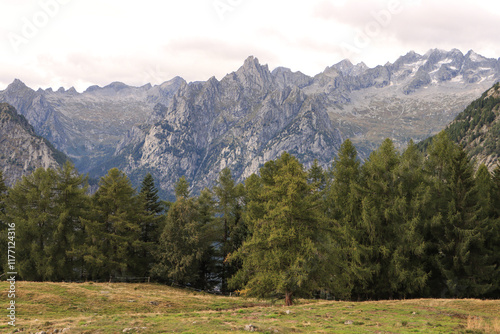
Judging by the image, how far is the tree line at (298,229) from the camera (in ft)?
99.1

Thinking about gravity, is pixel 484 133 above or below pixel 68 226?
above

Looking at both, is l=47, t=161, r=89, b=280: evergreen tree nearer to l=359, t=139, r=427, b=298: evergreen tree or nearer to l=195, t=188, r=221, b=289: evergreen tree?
l=195, t=188, r=221, b=289: evergreen tree

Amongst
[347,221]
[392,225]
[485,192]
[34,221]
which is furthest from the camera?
[34,221]

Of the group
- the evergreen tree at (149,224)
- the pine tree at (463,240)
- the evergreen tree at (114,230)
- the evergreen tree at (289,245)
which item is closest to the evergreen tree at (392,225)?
the pine tree at (463,240)

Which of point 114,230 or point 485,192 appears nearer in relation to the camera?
point 485,192

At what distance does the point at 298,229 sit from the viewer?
29.6 meters

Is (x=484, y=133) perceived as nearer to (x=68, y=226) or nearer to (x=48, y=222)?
(x=68, y=226)

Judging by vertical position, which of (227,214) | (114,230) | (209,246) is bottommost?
(209,246)

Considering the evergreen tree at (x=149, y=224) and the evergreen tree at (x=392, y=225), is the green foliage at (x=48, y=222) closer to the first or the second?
the evergreen tree at (x=149, y=224)


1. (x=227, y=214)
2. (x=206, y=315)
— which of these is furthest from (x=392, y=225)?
(x=227, y=214)

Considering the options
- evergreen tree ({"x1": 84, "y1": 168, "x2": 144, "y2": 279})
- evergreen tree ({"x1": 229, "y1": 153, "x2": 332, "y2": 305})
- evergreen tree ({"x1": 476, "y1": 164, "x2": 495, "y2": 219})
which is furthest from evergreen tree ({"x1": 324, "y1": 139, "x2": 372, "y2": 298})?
evergreen tree ({"x1": 84, "y1": 168, "x2": 144, "y2": 279})

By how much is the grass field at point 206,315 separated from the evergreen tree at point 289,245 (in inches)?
102

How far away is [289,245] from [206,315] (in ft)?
32.0

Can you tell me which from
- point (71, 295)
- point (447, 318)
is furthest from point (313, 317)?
point (71, 295)
